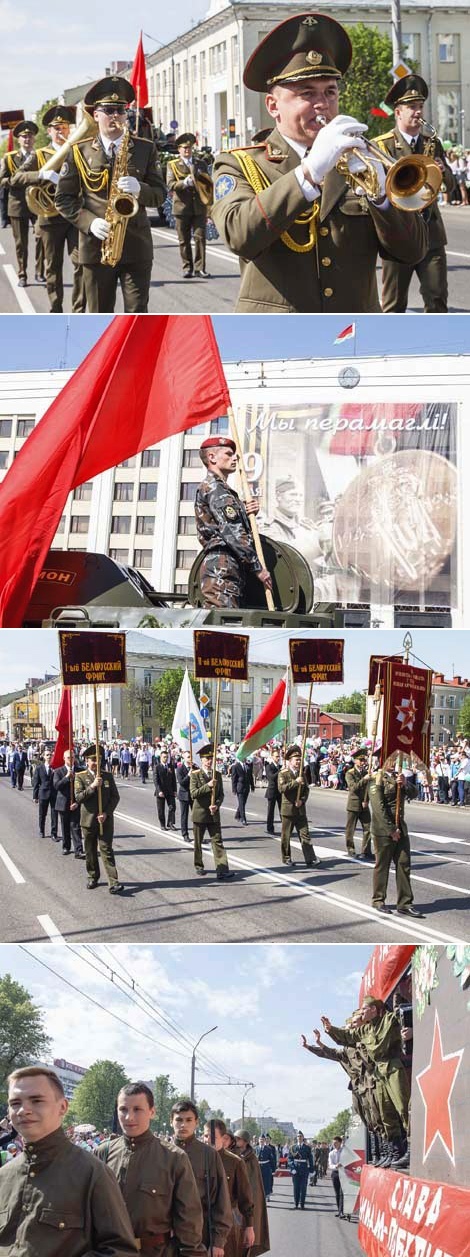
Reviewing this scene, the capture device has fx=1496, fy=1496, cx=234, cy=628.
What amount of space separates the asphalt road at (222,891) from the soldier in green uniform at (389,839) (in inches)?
2.2

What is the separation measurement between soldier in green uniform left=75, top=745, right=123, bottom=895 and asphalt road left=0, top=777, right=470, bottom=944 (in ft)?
0.15

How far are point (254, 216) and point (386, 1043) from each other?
511cm

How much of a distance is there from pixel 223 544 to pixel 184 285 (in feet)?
19.2

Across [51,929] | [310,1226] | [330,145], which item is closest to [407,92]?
[330,145]

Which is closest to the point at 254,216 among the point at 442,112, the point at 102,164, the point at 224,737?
the point at 224,737

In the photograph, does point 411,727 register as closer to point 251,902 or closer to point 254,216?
point 251,902

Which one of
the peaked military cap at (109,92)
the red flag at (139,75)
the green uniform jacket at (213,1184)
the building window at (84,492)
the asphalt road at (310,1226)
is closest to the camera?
the green uniform jacket at (213,1184)

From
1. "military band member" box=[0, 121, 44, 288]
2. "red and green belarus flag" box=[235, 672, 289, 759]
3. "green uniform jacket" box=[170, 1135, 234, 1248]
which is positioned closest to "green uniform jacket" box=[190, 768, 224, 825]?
"red and green belarus flag" box=[235, 672, 289, 759]

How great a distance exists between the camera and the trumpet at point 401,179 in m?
6.11

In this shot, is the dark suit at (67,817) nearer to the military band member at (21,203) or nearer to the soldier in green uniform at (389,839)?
the soldier in green uniform at (389,839)

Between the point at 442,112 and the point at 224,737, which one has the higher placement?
the point at 442,112

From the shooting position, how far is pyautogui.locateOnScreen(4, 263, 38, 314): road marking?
488 inches

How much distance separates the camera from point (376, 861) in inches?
304

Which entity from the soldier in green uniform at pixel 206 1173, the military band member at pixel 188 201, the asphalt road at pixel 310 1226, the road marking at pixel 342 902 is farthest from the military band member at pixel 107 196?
the asphalt road at pixel 310 1226
